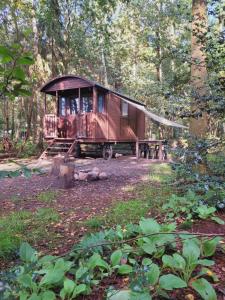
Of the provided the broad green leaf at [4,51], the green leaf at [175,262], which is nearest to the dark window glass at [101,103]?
the green leaf at [175,262]

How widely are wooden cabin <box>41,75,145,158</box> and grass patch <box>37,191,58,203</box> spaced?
642 cm

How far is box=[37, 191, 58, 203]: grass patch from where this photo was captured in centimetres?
533

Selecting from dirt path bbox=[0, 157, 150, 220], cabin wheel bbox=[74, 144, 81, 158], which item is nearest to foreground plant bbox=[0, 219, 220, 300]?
dirt path bbox=[0, 157, 150, 220]

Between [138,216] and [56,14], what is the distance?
48.5 ft

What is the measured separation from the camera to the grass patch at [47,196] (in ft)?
17.5

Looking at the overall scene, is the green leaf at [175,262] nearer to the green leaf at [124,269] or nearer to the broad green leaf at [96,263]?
the green leaf at [124,269]

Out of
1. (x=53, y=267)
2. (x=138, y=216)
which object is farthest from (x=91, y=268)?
(x=138, y=216)

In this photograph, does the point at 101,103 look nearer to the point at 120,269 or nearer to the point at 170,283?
the point at 120,269

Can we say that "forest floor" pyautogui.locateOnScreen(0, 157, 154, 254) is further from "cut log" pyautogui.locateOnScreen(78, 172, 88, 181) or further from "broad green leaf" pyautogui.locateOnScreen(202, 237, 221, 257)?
"broad green leaf" pyautogui.locateOnScreen(202, 237, 221, 257)

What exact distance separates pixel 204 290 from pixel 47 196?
4091mm

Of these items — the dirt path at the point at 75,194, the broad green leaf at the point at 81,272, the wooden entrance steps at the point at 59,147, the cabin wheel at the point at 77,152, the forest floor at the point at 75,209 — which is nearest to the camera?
the broad green leaf at the point at 81,272

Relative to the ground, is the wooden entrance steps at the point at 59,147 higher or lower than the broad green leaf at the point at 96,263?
higher

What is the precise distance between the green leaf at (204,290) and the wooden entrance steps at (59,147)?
1008cm

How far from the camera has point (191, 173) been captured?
318 centimetres
